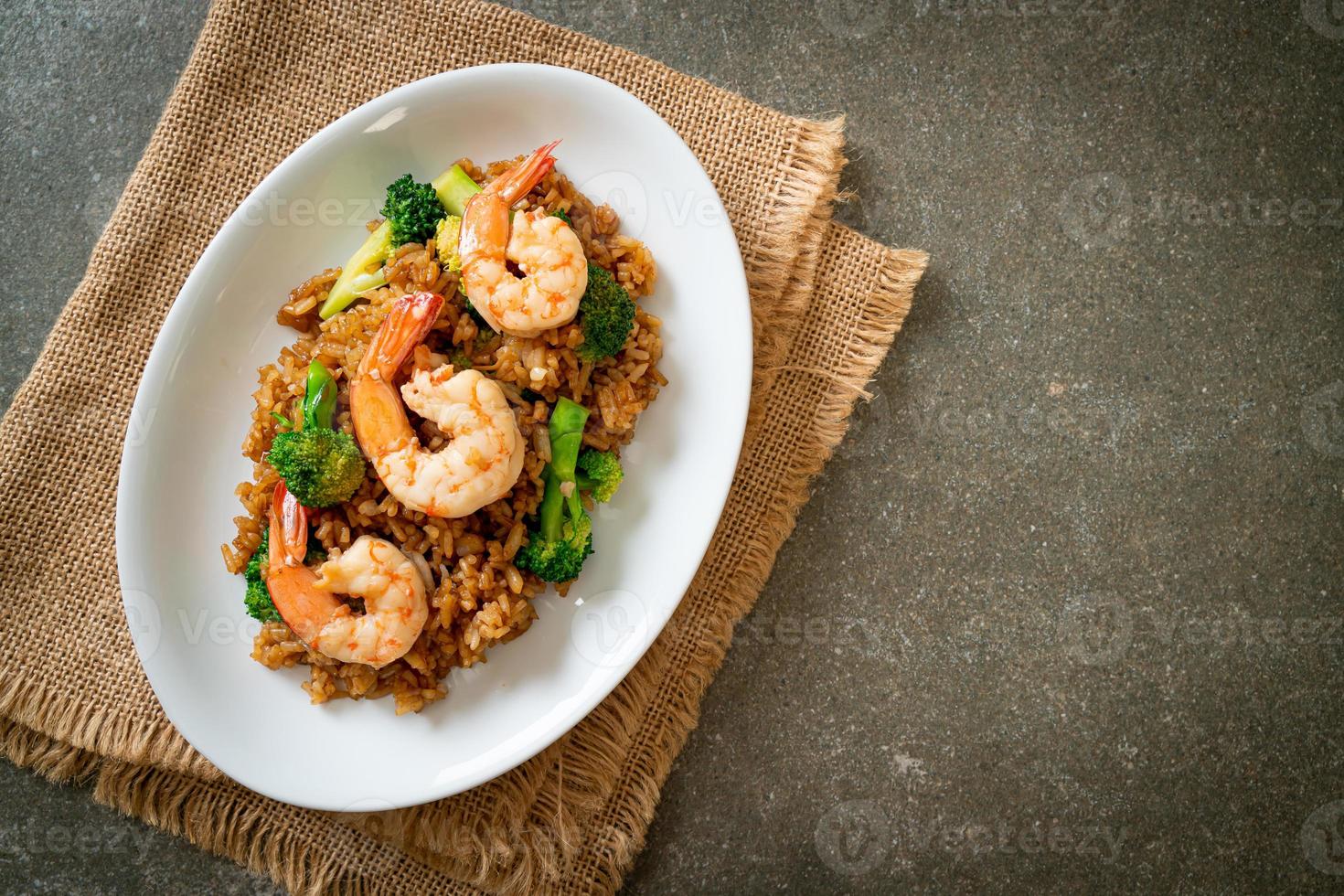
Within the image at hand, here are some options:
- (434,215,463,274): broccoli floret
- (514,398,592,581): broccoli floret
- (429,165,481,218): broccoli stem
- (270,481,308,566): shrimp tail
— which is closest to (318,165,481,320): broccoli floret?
(429,165,481,218): broccoli stem

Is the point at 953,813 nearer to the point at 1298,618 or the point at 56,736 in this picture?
the point at 1298,618

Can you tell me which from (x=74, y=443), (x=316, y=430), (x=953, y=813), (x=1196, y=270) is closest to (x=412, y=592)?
(x=316, y=430)

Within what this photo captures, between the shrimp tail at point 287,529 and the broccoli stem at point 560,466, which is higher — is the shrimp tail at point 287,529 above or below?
below

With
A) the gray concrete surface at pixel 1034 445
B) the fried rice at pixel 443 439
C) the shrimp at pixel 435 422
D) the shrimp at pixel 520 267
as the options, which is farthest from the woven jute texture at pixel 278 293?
the shrimp at pixel 520 267

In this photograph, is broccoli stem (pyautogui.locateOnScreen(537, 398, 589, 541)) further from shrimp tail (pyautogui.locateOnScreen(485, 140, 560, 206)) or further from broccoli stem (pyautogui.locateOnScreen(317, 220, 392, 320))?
broccoli stem (pyautogui.locateOnScreen(317, 220, 392, 320))

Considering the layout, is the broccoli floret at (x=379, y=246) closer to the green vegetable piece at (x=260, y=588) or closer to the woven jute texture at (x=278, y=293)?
the woven jute texture at (x=278, y=293)

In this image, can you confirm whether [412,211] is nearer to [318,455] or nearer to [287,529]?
[318,455]

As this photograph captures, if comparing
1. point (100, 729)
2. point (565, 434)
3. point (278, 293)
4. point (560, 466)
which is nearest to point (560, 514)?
point (560, 466)
